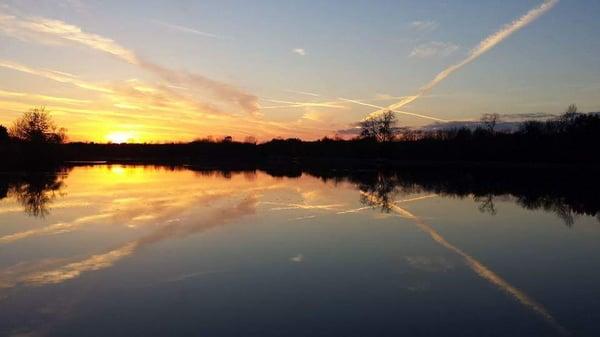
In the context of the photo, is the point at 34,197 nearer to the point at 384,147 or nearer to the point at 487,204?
the point at 487,204

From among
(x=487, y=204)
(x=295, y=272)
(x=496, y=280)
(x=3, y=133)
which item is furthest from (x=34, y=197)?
(x=3, y=133)

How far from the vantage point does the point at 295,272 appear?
9.78m

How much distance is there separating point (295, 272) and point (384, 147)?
8598 centimetres

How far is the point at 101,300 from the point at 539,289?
774 centimetres

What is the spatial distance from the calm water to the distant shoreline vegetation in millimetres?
43615

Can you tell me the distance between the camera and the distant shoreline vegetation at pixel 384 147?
191 ft

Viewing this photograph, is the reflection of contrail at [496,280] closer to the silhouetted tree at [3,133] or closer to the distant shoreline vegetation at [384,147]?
the distant shoreline vegetation at [384,147]

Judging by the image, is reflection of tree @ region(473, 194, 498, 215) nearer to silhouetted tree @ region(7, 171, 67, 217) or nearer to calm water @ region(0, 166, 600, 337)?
calm water @ region(0, 166, 600, 337)

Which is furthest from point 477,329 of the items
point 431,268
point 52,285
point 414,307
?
point 52,285

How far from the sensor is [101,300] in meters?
7.79

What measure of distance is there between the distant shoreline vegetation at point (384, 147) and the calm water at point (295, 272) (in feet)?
143

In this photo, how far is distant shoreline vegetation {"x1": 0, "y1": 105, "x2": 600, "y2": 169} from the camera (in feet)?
191

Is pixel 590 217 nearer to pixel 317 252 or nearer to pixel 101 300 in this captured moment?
pixel 317 252

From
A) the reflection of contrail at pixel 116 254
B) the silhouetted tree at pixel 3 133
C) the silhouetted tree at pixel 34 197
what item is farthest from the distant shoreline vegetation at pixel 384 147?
the reflection of contrail at pixel 116 254
